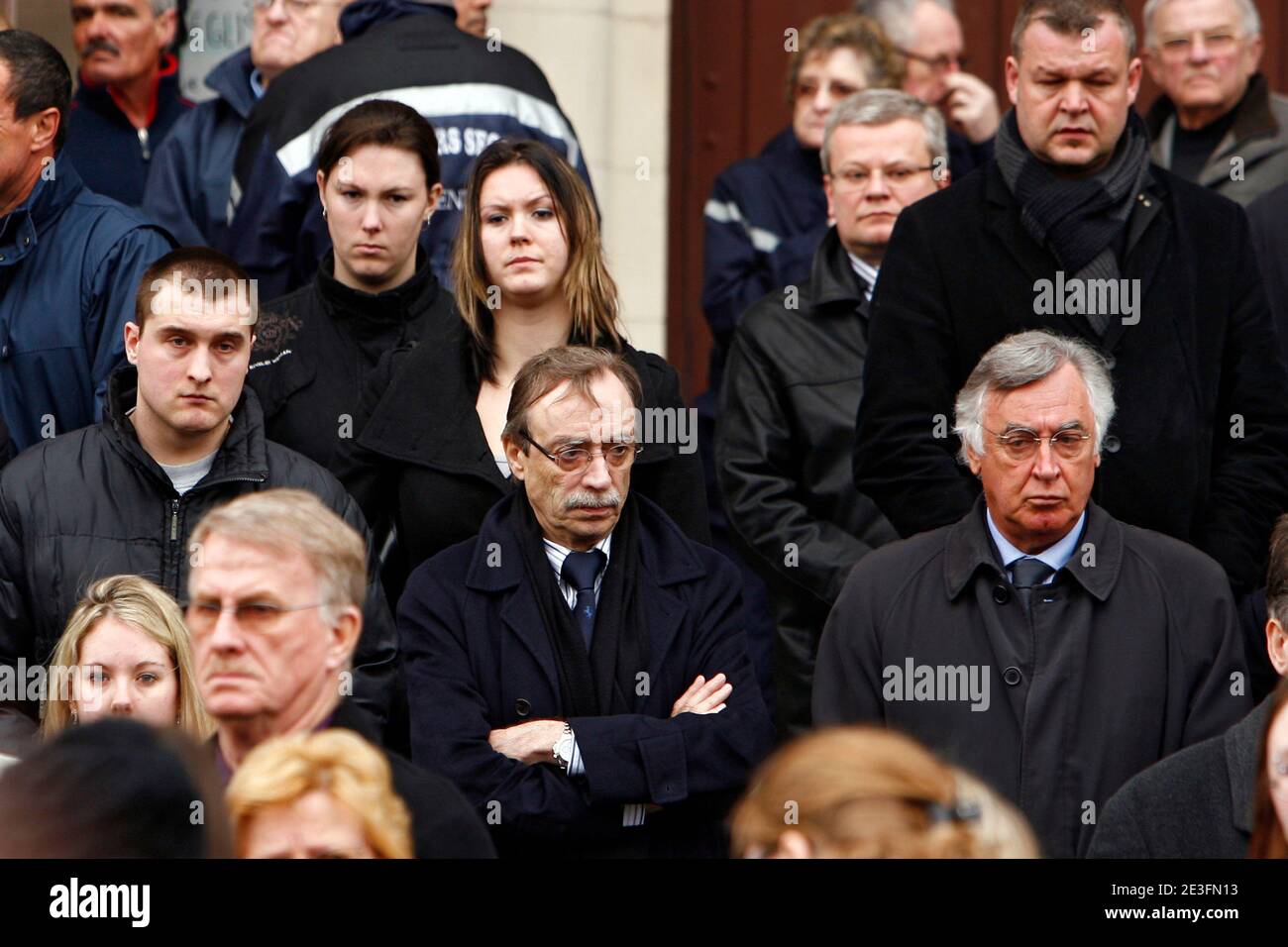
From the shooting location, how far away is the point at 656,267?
8703mm

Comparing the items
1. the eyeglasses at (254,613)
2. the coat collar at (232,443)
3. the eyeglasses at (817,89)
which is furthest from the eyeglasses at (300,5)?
the eyeglasses at (254,613)

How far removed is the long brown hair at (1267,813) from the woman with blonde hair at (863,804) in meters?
0.78

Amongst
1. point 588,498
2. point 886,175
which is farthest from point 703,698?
point 886,175

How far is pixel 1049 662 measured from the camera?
16.5 feet

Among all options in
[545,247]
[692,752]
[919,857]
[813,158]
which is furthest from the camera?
[813,158]

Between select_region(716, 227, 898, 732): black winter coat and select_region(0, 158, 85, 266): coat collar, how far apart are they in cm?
191

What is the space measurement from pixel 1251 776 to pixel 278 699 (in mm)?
1872

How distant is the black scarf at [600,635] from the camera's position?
5.16 m

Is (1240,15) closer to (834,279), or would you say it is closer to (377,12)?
(834,279)

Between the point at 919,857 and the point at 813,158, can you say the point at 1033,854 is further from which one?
the point at 813,158

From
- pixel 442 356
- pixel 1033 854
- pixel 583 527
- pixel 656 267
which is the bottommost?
pixel 1033 854

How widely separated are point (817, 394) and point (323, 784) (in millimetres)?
2972

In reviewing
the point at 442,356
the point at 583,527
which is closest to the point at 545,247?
the point at 442,356

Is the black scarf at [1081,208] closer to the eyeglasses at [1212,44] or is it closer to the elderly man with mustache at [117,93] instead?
the eyeglasses at [1212,44]
